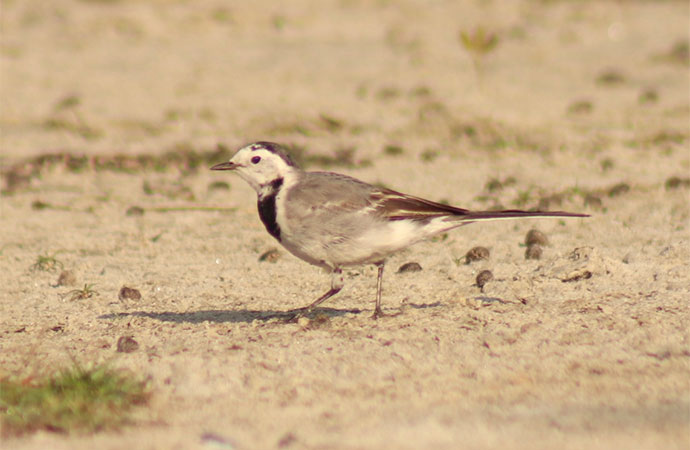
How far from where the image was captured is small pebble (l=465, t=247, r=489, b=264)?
7.03 m

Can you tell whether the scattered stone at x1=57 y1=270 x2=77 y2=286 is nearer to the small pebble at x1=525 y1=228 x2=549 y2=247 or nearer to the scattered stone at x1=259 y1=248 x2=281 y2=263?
the scattered stone at x1=259 y1=248 x2=281 y2=263

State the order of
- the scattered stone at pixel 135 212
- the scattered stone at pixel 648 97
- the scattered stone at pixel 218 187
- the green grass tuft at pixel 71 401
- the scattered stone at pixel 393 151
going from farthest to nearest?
the scattered stone at pixel 648 97, the scattered stone at pixel 393 151, the scattered stone at pixel 218 187, the scattered stone at pixel 135 212, the green grass tuft at pixel 71 401

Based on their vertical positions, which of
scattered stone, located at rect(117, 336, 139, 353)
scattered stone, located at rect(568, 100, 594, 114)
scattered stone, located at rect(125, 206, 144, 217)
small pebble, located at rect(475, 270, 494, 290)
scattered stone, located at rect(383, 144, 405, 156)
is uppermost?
scattered stone, located at rect(568, 100, 594, 114)

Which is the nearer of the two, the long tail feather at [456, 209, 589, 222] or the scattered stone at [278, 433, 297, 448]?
the scattered stone at [278, 433, 297, 448]

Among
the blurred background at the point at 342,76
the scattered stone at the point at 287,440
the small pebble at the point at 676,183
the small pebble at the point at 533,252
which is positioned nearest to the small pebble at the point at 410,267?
the small pebble at the point at 533,252

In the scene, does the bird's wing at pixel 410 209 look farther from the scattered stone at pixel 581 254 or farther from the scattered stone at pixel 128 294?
the scattered stone at pixel 128 294

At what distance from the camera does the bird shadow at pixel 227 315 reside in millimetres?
6059

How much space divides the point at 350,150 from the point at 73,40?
7.32 metres

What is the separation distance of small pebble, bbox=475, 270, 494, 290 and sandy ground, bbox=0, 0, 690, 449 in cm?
7

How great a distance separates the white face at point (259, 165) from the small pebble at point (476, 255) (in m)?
1.55

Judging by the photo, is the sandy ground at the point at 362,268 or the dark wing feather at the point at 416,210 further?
the dark wing feather at the point at 416,210

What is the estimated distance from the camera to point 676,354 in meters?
4.99

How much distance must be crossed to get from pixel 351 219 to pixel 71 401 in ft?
6.23

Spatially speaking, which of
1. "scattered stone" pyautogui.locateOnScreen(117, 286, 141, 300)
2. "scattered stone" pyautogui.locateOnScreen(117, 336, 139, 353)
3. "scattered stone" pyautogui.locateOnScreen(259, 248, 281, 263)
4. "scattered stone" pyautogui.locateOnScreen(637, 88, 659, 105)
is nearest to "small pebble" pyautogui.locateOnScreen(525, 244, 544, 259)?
"scattered stone" pyautogui.locateOnScreen(259, 248, 281, 263)
